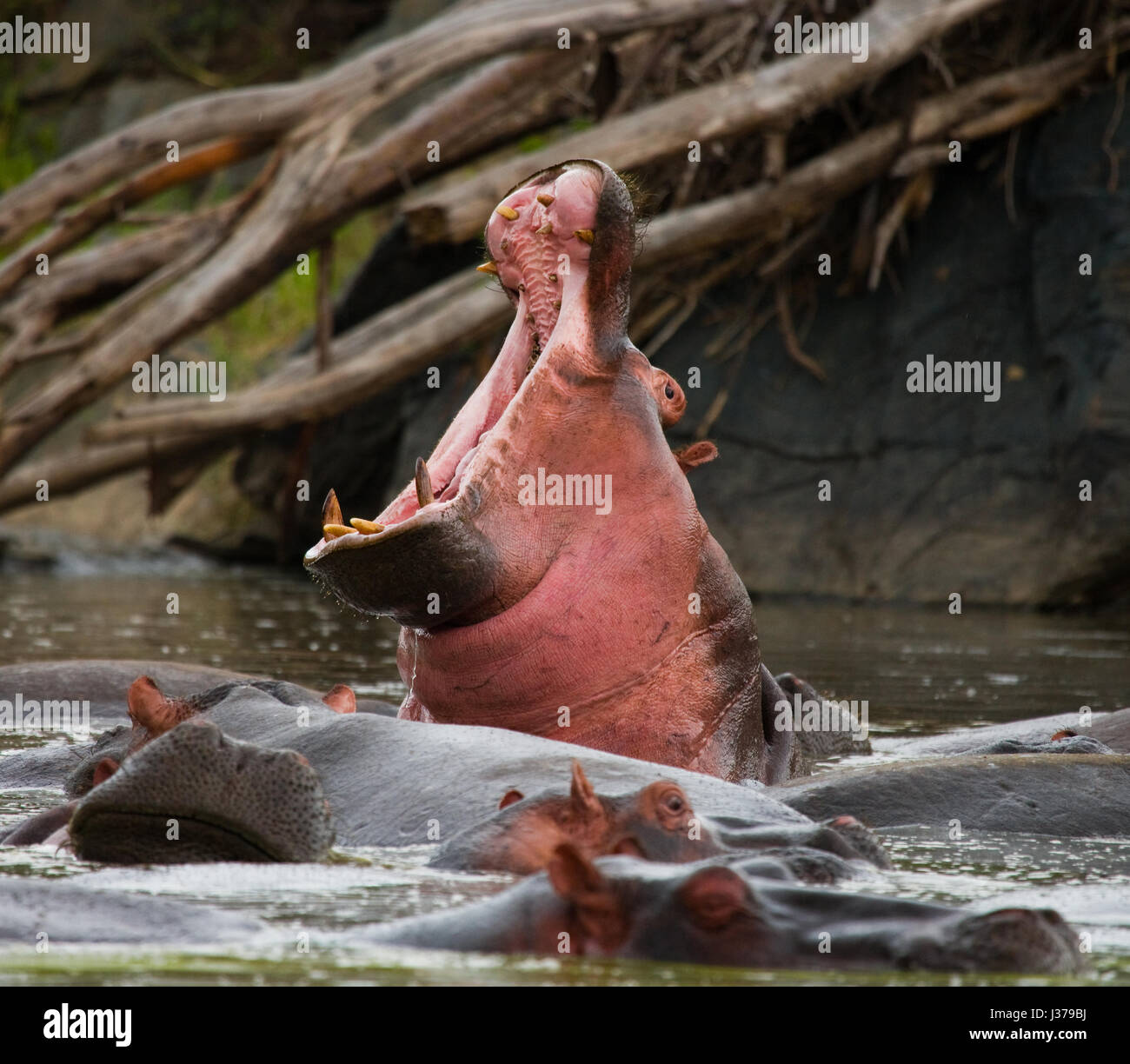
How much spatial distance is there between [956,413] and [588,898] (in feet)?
34.9

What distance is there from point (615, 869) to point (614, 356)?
197 cm

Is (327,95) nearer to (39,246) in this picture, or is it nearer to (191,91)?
(39,246)

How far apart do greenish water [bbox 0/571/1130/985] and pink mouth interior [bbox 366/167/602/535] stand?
4.02 feet

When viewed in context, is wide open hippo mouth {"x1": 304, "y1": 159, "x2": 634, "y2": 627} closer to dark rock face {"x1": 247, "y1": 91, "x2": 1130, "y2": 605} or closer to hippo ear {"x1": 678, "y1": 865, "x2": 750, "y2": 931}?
hippo ear {"x1": 678, "y1": 865, "x2": 750, "y2": 931}

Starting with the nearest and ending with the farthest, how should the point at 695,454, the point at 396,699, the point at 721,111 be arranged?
the point at 695,454 < the point at 396,699 < the point at 721,111

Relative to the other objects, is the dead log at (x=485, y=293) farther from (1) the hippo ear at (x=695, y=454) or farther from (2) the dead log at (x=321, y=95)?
(1) the hippo ear at (x=695, y=454)

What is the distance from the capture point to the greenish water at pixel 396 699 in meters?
2.78

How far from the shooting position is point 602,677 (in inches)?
181

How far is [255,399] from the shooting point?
1231 centimetres

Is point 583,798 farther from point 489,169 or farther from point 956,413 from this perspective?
point 956,413

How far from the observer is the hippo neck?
4555 mm

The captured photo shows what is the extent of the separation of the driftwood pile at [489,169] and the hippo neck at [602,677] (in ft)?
21.2

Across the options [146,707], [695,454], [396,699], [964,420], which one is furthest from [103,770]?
[964,420]
